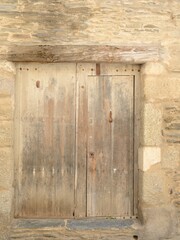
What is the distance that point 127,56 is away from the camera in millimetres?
4254

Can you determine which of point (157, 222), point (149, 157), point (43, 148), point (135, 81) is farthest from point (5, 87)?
point (157, 222)

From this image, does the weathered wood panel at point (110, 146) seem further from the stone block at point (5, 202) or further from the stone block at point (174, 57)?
the stone block at point (5, 202)

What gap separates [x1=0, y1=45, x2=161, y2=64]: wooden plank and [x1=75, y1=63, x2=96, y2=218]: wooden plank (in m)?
0.21

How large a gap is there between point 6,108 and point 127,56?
1.50 metres

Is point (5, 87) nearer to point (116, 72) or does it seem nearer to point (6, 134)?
point (6, 134)

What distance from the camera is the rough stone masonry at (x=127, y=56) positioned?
A: 4.20 m

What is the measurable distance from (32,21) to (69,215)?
2.29 m

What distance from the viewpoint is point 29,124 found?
4.39 meters

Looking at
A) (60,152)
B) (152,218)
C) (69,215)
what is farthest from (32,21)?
(152,218)

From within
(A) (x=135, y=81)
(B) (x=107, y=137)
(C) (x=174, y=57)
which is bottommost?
(B) (x=107, y=137)

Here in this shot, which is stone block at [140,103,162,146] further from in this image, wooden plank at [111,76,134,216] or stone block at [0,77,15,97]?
stone block at [0,77,15,97]

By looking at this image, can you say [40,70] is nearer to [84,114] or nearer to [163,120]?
[84,114]

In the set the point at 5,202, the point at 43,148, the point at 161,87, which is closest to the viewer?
the point at 5,202

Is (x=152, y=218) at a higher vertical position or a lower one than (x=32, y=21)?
lower
